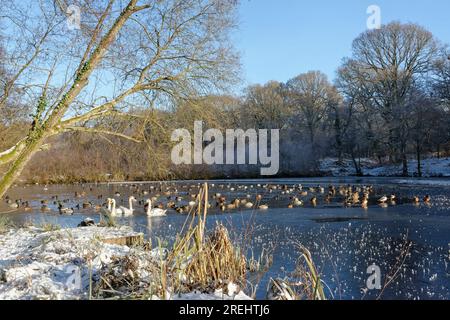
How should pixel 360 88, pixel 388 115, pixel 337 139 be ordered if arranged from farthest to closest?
pixel 337 139 < pixel 360 88 < pixel 388 115

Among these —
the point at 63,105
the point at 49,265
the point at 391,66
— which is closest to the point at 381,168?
the point at 391,66

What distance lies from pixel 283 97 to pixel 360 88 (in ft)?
36.0

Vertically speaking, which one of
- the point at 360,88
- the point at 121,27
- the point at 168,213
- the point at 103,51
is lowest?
the point at 168,213

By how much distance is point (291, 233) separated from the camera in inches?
456

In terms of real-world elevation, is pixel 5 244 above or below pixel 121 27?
below

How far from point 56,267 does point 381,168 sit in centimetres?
3727

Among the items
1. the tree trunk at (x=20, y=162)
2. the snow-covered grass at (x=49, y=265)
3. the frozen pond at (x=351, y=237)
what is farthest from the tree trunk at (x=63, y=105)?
the frozen pond at (x=351, y=237)

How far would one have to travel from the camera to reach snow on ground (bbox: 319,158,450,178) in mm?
34156

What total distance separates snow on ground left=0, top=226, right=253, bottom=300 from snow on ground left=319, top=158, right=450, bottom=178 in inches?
1227

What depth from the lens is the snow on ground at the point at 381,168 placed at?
1345 inches

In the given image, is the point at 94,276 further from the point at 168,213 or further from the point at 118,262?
the point at 168,213

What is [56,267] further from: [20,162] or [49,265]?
[20,162]
